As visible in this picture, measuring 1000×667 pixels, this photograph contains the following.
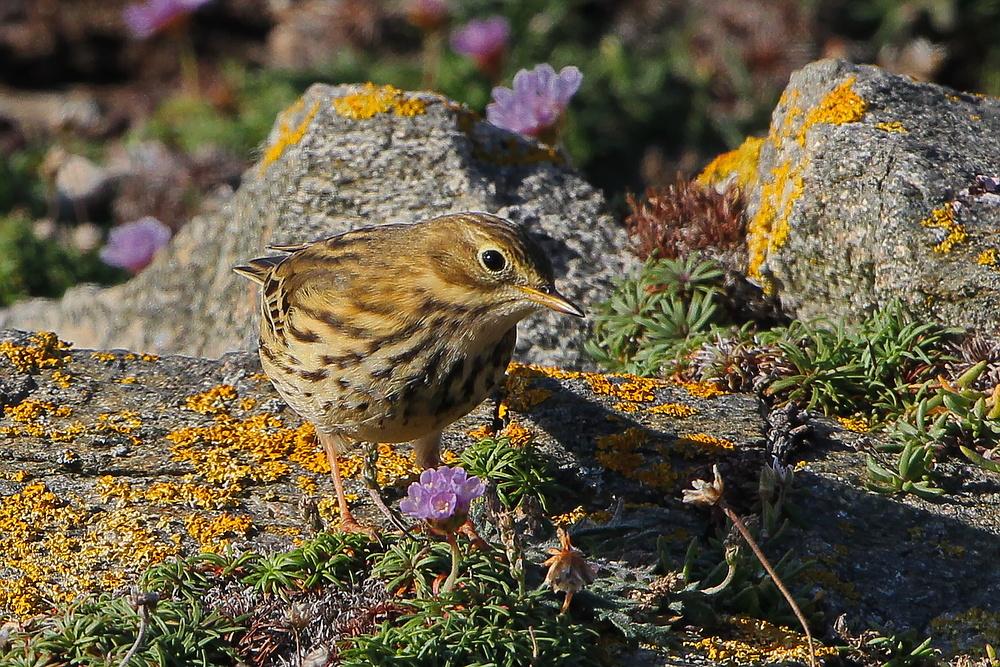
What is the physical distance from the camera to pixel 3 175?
11211mm

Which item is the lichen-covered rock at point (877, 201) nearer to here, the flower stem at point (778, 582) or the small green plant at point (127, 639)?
the flower stem at point (778, 582)

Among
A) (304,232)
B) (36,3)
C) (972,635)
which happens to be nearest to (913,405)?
(972,635)

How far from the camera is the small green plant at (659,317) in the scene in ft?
21.5

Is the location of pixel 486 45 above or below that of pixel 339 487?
above

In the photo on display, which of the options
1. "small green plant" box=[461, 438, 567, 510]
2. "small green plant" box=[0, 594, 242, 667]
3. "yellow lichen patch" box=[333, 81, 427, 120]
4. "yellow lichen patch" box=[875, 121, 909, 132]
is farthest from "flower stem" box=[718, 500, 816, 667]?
"yellow lichen patch" box=[333, 81, 427, 120]

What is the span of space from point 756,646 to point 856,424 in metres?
A: 1.84

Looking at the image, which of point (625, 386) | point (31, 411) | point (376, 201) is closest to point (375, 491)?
point (625, 386)

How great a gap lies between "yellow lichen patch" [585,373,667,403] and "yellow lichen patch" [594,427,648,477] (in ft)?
1.03

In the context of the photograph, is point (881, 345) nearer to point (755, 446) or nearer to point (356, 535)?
point (755, 446)

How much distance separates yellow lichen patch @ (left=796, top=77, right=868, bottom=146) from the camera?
679 cm

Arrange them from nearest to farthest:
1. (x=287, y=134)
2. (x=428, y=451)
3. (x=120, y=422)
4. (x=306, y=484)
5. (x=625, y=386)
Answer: (x=428, y=451) → (x=306, y=484) → (x=120, y=422) → (x=625, y=386) → (x=287, y=134)

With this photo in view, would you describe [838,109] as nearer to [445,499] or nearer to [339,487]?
[339,487]

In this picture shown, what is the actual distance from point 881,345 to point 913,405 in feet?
1.26

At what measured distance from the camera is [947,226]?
20.7 ft
